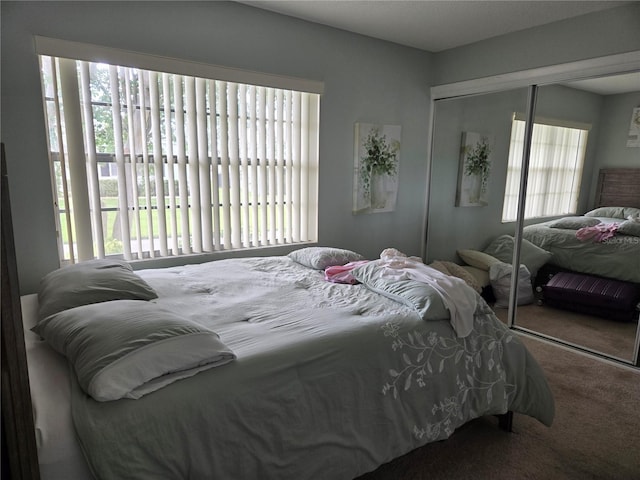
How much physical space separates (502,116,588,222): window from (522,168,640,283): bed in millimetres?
155

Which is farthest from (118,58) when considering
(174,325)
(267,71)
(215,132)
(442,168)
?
A: (442,168)

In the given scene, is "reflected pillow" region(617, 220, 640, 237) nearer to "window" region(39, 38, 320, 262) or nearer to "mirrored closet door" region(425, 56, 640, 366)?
"mirrored closet door" region(425, 56, 640, 366)

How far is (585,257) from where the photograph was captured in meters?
3.13

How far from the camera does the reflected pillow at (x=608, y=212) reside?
292 cm

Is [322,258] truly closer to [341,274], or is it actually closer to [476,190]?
[341,274]

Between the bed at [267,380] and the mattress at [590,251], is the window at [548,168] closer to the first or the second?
the mattress at [590,251]

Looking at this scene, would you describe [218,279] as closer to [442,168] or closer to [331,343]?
[331,343]

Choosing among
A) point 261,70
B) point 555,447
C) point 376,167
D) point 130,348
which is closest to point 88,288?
point 130,348

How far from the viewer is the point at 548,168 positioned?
10.8ft

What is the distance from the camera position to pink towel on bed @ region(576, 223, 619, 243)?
2.96 metres

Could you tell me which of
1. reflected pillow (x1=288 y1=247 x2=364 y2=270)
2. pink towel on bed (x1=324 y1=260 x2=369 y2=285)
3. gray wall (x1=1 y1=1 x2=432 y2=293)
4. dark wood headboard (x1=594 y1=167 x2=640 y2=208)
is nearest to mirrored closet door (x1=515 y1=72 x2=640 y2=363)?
dark wood headboard (x1=594 y1=167 x2=640 y2=208)

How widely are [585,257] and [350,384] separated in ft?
8.51

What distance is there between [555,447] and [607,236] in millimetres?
1767

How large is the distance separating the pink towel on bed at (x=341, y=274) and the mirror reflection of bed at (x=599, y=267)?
6.17ft
